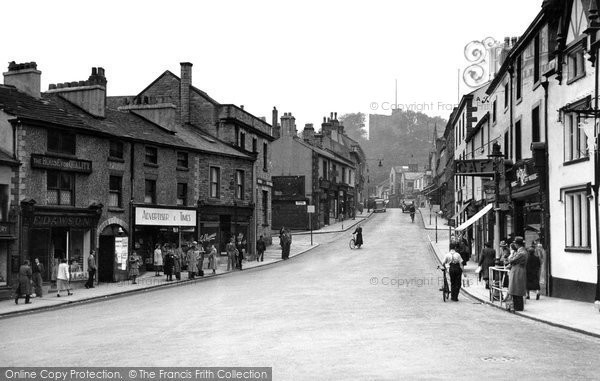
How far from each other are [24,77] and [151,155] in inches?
273

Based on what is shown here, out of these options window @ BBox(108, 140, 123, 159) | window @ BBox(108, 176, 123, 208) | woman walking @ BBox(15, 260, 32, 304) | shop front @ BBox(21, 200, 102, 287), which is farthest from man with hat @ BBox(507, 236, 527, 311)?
window @ BBox(108, 140, 123, 159)

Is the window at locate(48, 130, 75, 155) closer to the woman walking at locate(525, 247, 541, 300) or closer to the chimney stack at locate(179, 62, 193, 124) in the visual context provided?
the chimney stack at locate(179, 62, 193, 124)

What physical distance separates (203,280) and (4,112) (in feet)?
36.4

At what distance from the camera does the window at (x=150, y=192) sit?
31.0 metres

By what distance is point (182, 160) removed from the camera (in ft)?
110

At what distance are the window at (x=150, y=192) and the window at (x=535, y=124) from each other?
18.2m

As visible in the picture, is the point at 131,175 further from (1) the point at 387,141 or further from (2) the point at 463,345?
(1) the point at 387,141

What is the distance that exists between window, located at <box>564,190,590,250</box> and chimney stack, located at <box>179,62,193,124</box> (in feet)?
90.5

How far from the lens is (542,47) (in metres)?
22.2

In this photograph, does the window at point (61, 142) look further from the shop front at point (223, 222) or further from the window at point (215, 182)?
the window at point (215, 182)

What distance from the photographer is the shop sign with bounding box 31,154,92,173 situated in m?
24.2

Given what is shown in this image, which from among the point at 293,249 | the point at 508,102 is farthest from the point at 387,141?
the point at 508,102

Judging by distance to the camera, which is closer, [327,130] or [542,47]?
[542,47]

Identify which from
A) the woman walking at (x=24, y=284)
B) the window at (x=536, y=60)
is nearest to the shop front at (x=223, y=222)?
the woman walking at (x=24, y=284)
